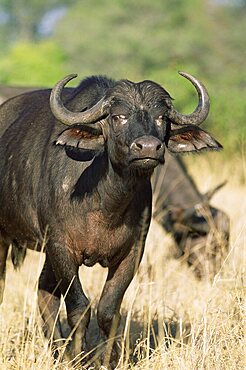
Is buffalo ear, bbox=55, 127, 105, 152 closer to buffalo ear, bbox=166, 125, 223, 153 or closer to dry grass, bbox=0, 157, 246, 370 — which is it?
buffalo ear, bbox=166, 125, 223, 153

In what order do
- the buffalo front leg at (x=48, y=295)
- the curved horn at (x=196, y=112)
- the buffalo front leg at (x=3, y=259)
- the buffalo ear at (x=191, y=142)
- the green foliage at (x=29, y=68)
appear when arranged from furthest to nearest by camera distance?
the green foliage at (x=29, y=68), the buffalo front leg at (x=3, y=259), the buffalo front leg at (x=48, y=295), the buffalo ear at (x=191, y=142), the curved horn at (x=196, y=112)

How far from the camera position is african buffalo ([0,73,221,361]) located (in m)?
5.27

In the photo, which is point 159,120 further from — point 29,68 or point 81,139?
point 29,68

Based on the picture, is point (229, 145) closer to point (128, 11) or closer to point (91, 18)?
point (128, 11)


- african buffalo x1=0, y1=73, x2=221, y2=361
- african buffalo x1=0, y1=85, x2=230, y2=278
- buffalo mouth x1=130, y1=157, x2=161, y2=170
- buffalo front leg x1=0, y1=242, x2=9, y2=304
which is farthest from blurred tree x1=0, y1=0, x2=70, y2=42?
buffalo mouth x1=130, y1=157, x2=161, y2=170

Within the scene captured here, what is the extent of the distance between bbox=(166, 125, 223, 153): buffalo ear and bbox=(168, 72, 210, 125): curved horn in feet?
0.27

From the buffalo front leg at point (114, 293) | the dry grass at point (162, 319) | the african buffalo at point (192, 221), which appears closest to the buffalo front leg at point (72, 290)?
the buffalo front leg at point (114, 293)

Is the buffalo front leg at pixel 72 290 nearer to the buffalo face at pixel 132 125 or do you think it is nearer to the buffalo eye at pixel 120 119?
the buffalo face at pixel 132 125

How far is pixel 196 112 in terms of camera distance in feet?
18.1

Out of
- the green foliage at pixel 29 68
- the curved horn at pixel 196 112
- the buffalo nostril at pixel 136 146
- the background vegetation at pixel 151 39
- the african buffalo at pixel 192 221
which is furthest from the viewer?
the background vegetation at pixel 151 39

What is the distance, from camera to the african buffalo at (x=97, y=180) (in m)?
5.27

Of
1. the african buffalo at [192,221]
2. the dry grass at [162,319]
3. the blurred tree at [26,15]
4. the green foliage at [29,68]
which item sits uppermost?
the blurred tree at [26,15]

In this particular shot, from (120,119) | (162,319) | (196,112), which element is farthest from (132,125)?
(162,319)

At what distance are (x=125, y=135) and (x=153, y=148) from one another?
11.2 inches
